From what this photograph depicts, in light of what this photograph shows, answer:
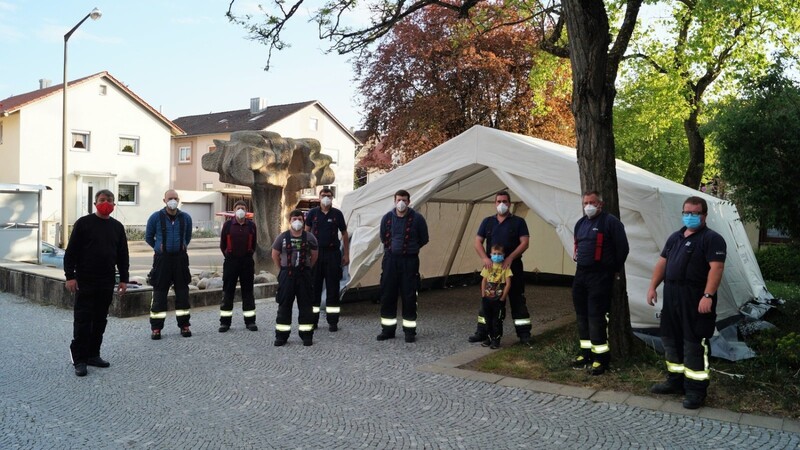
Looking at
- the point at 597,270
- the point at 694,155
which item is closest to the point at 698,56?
the point at 694,155

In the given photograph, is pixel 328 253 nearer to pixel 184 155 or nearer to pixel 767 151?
pixel 767 151

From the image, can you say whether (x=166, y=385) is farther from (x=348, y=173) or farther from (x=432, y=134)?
(x=348, y=173)

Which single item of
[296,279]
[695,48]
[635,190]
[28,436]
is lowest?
[28,436]

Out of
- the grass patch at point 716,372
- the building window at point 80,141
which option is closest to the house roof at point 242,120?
the building window at point 80,141

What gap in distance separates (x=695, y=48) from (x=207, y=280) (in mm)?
12539

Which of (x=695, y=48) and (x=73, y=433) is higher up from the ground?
(x=695, y=48)

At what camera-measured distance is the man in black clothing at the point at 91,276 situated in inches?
266

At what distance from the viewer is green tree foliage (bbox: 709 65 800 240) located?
7602 mm

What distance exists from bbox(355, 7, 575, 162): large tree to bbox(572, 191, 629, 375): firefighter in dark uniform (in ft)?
46.4

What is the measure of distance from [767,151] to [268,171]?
433 inches

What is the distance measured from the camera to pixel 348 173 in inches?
1919

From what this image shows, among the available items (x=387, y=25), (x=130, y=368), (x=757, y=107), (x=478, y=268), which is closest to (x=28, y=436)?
(x=130, y=368)

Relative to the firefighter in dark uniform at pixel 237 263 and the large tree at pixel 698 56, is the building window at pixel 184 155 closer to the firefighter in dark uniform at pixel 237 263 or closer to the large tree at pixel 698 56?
the large tree at pixel 698 56

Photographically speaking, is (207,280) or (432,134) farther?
(432,134)
